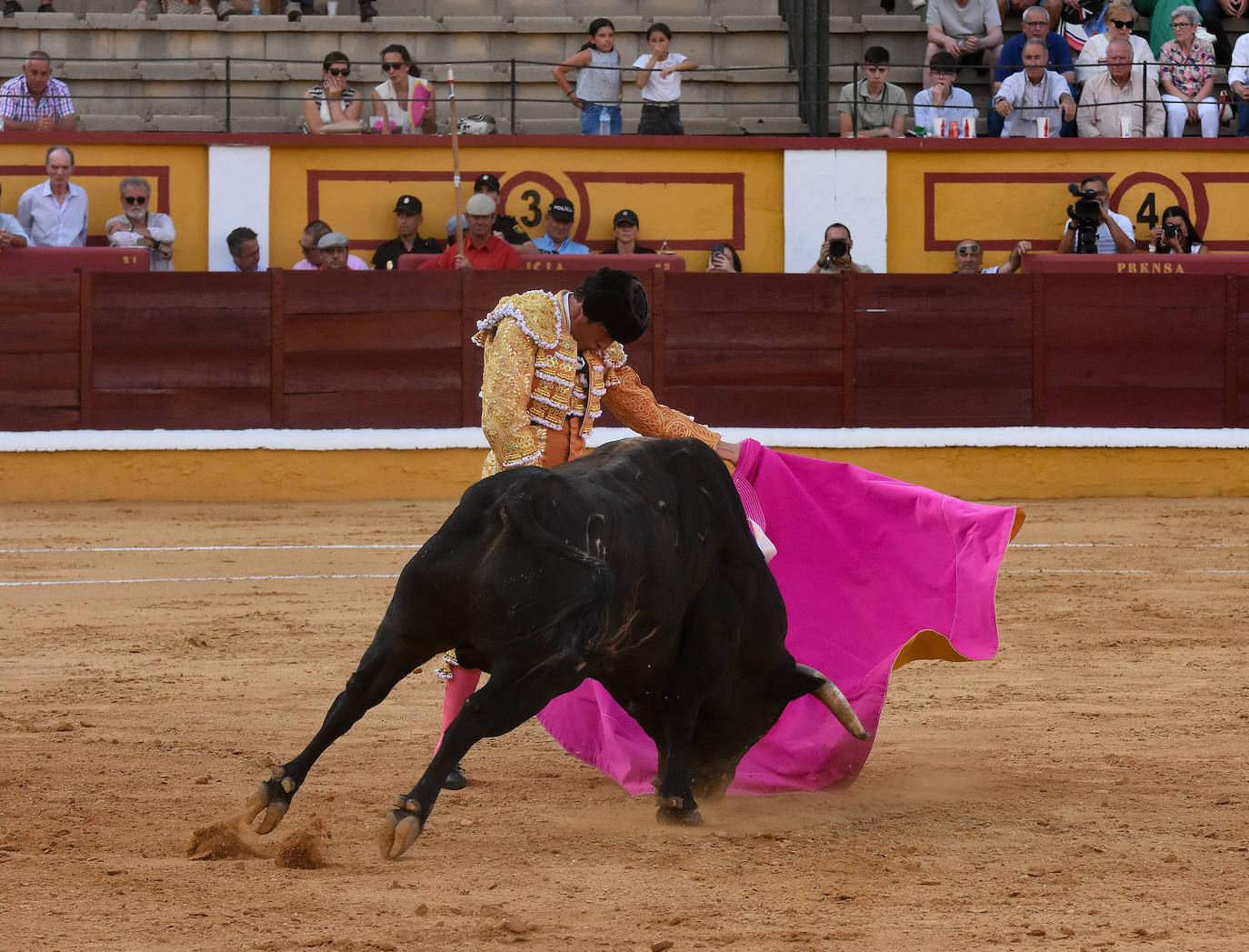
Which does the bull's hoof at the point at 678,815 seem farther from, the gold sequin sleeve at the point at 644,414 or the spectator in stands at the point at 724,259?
the spectator in stands at the point at 724,259

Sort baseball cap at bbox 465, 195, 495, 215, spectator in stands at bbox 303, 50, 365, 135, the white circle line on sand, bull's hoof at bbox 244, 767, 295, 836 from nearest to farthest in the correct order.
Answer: bull's hoof at bbox 244, 767, 295, 836, the white circle line on sand, baseball cap at bbox 465, 195, 495, 215, spectator in stands at bbox 303, 50, 365, 135

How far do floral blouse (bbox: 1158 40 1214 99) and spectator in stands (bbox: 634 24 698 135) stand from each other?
2.77 m

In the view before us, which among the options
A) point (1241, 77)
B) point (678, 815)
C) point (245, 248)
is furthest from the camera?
point (1241, 77)

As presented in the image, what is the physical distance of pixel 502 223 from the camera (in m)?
9.02

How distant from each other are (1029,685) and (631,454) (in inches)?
70.4

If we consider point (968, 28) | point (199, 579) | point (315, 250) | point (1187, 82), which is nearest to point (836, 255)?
point (968, 28)

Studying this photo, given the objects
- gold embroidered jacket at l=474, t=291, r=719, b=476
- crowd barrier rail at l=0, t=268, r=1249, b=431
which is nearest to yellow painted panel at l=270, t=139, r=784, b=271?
crowd barrier rail at l=0, t=268, r=1249, b=431

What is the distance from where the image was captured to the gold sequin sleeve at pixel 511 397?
10.2 feet

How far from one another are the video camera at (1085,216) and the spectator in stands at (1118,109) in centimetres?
61

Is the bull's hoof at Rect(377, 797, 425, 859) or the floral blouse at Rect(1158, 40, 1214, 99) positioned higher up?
the floral blouse at Rect(1158, 40, 1214, 99)

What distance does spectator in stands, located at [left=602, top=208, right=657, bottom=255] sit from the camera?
356 inches

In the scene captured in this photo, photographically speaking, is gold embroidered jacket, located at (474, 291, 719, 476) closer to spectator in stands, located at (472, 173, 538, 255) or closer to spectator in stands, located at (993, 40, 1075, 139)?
spectator in stands, located at (472, 173, 538, 255)

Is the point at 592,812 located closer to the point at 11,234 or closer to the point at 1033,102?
the point at 11,234

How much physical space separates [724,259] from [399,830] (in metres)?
6.93
